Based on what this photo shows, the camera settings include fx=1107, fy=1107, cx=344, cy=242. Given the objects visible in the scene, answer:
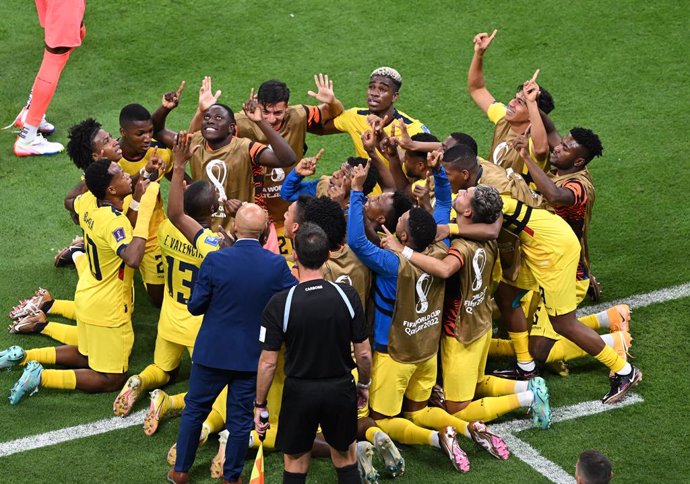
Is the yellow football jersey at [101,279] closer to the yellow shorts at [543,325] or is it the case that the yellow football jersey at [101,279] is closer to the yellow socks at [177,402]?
the yellow socks at [177,402]

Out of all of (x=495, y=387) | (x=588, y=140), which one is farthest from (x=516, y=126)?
(x=495, y=387)

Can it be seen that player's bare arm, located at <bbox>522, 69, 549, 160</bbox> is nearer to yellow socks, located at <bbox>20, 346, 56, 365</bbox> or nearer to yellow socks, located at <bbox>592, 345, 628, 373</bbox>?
yellow socks, located at <bbox>592, 345, 628, 373</bbox>

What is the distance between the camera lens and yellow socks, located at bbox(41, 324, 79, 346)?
29.5ft

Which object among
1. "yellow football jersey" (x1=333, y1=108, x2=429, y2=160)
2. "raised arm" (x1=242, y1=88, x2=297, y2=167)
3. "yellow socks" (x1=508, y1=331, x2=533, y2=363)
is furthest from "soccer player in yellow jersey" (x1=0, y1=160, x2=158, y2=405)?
"yellow socks" (x1=508, y1=331, x2=533, y2=363)

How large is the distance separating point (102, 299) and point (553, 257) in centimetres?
342

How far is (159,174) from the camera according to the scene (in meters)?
9.13

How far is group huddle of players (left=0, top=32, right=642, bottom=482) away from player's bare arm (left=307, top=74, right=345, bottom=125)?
72mm

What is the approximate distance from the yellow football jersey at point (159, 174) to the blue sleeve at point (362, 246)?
2.31 metres

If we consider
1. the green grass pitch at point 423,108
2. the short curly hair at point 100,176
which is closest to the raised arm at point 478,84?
the green grass pitch at point 423,108

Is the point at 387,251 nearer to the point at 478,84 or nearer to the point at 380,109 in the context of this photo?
the point at 380,109

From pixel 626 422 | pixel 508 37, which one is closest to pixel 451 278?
pixel 626 422

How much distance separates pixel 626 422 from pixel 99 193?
4231 millimetres

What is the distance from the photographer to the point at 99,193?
826cm

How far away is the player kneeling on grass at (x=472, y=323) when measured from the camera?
307 inches
